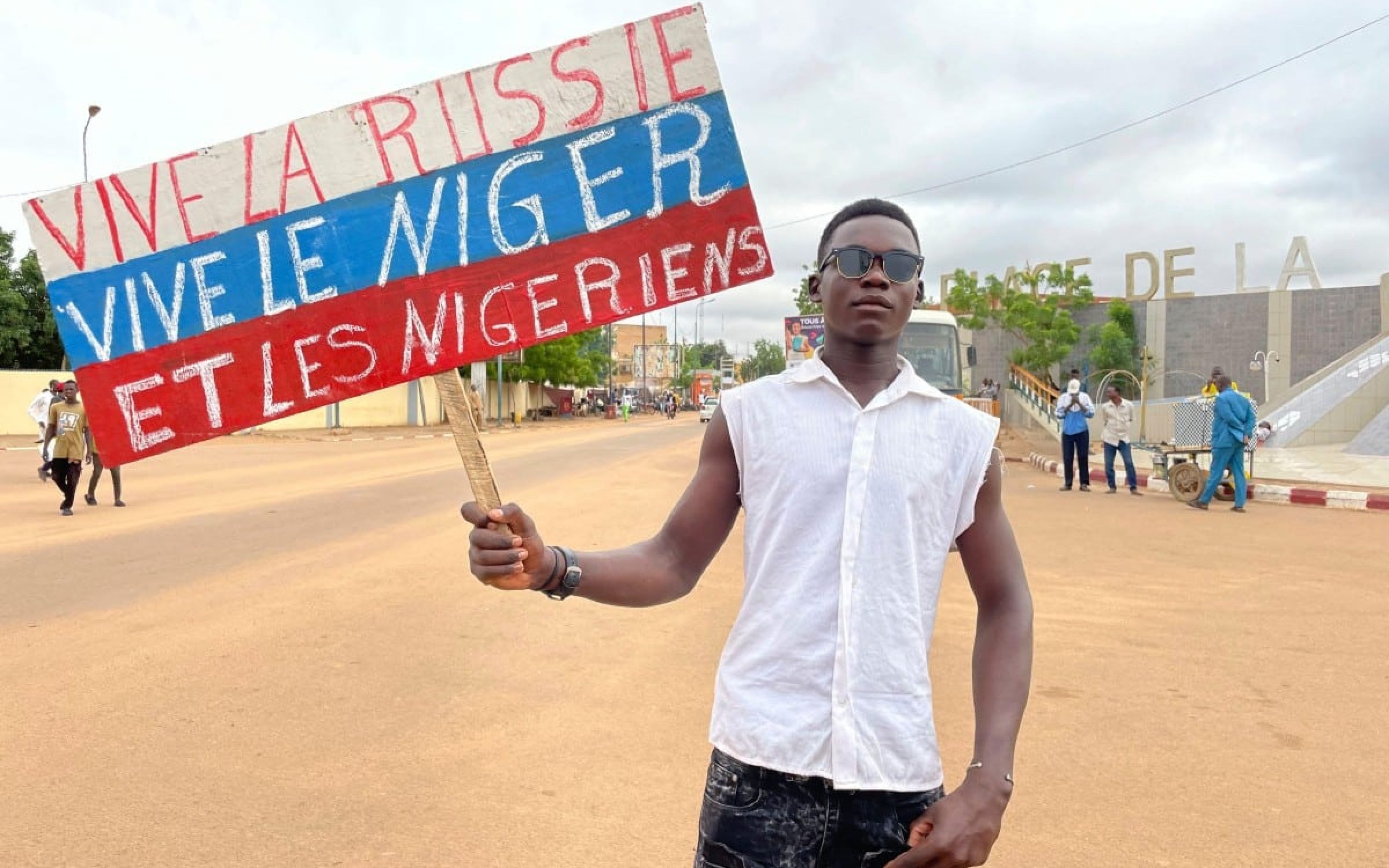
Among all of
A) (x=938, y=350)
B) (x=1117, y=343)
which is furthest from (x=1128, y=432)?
(x=1117, y=343)

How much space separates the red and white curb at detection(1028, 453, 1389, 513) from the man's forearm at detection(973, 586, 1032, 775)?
1305 centimetres

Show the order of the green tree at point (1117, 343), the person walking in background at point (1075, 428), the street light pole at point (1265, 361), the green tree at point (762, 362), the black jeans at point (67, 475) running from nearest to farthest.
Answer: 1. the black jeans at point (67, 475)
2. the person walking in background at point (1075, 428)
3. the street light pole at point (1265, 361)
4. the green tree at point (1117, 343)
5. the green tree at point (762, 362)

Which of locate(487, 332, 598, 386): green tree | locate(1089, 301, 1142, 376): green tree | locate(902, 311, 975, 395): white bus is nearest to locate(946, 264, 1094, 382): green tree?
locate(1089, 301, 1142, 376): green tree

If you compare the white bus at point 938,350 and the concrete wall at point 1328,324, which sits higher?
the white bus at point 938,350

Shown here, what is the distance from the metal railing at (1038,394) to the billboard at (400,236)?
25876 millimetres

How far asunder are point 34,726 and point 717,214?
3835 millimetres

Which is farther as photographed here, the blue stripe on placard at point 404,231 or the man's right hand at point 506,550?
the blue stripe on placard at point 404,231

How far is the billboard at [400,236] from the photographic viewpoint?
6.57 feet

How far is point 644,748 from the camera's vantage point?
4.07 m

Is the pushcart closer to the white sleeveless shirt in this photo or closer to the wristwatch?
the white sleeveless shirt

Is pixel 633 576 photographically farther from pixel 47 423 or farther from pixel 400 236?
pixel 47 423

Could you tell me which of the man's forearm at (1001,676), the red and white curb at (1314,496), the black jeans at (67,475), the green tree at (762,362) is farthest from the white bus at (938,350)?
the green tree at (762,362)

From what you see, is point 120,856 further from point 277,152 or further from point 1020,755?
point 1020,755

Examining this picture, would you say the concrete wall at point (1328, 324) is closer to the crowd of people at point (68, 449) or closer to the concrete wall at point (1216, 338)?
the concrete wall at point (1216, 338)
